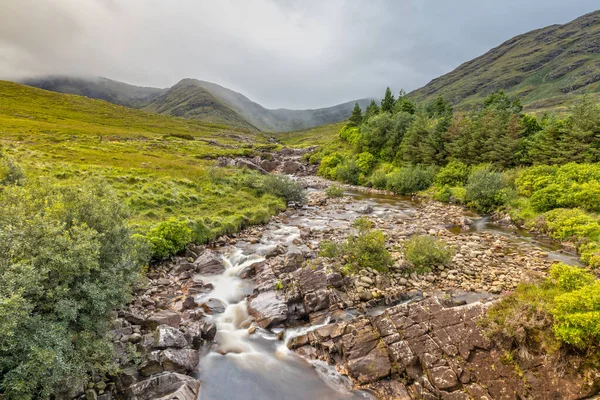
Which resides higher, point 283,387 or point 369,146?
point 369,146

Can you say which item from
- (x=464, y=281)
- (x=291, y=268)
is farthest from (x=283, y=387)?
(x=464, y=281)

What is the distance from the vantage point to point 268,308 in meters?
15.0

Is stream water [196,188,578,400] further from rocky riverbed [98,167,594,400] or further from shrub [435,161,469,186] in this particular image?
shrub [435,161,469,186]

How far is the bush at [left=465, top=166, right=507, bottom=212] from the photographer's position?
105ft

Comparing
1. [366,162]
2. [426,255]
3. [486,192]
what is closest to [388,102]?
[366,162]

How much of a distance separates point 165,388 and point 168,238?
11978 millimetres

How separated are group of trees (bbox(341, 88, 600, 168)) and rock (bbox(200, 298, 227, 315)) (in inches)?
1530

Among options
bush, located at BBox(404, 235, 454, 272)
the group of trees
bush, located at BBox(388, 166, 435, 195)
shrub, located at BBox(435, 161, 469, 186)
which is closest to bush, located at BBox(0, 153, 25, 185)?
bush, located at BBox(404, 235, 454, 272)

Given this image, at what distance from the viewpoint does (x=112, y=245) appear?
11578 mm

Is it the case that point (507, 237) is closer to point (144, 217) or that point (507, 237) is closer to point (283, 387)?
point (283, 387)

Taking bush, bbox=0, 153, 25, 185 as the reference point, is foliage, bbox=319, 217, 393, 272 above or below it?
below

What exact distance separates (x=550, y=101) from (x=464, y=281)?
152 m

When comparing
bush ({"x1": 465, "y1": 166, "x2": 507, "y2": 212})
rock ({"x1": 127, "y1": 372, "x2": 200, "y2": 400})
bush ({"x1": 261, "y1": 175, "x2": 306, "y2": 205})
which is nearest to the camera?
rock ({"x1": 127, "y1": 372, "x2": 200, "y2": 400})

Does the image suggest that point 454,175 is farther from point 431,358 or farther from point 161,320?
point 161,320
